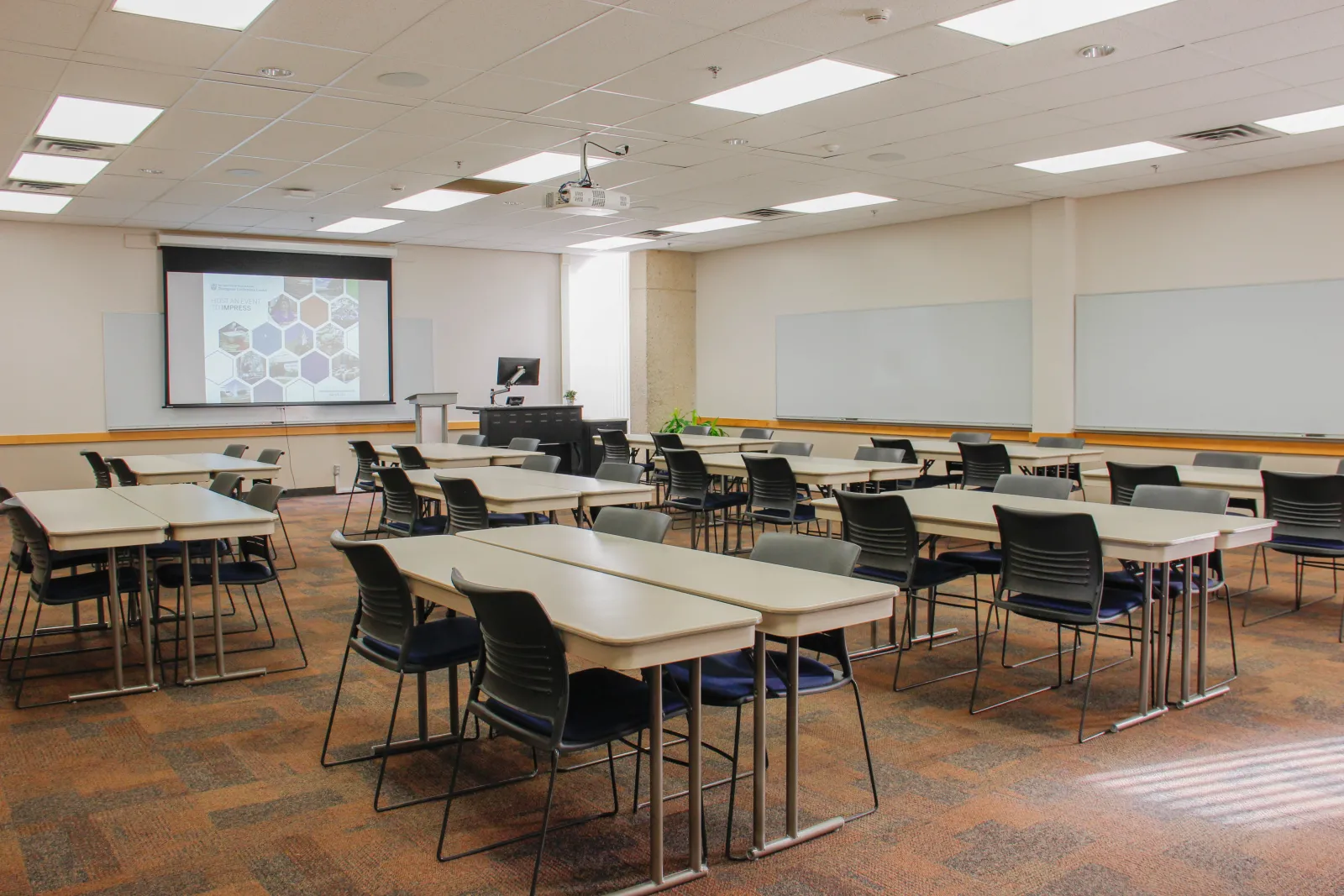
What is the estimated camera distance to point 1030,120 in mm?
7004

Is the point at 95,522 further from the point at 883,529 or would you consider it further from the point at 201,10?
the point at 883,529

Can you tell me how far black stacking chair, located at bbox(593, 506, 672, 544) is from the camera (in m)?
4.23

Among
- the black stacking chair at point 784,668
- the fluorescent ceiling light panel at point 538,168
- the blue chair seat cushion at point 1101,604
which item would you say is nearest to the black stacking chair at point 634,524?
Answer: the black stacking chair at point 784,668

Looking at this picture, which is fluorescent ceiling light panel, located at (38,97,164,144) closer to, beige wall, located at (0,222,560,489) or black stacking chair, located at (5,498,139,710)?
black stacking chair, located at (5,498,139,710)

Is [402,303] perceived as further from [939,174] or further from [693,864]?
[693,864]

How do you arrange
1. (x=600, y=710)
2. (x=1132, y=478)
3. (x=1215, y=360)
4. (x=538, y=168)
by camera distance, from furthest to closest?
(x=1215, y=360), (x=538, y=168), (x=1132, y=478), (x=600, y=710)

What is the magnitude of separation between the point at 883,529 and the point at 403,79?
382 cm

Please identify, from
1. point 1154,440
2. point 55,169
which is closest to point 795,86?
point 1154,440

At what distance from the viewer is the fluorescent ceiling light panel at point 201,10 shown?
4.72m

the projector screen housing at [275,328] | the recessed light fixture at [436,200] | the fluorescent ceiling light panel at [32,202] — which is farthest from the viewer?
the projector screen housing at [275,328]

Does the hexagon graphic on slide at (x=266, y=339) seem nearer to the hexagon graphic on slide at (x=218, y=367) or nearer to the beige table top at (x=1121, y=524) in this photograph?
the hexagon graphic on slide at (x=218, y=367)

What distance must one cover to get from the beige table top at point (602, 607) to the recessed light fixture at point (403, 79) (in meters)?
3.20

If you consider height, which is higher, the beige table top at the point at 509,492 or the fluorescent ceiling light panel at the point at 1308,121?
the fluorescent ceiling light panel at the point at 1308,121

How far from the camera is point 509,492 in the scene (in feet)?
19.0
